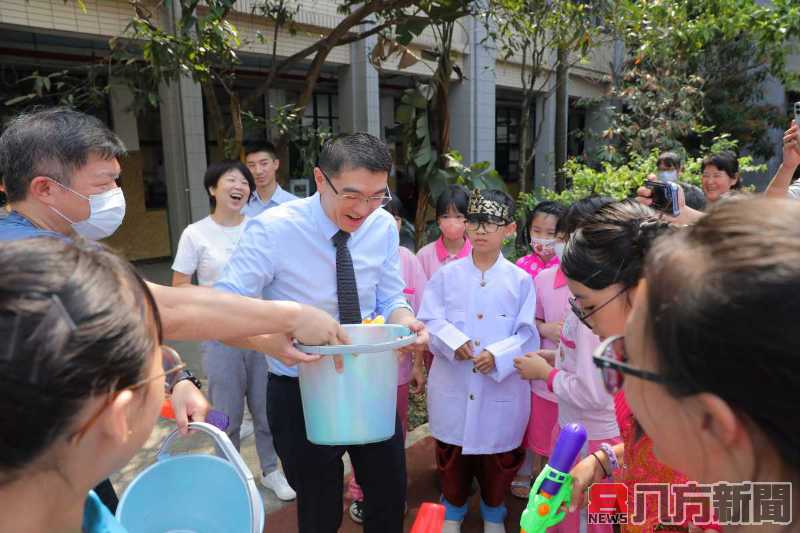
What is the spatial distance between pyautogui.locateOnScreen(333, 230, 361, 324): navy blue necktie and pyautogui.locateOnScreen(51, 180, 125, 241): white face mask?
2.61ft

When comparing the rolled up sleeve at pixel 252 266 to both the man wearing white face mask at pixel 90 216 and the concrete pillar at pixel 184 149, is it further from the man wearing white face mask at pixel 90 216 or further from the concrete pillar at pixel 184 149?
the concrete pillar at pixel 184 149

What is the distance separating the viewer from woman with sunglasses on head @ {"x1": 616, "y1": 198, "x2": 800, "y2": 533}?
26.1 inches

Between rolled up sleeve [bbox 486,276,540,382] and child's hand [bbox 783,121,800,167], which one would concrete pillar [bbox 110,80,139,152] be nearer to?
rolled up sleeve [bbox 486,276,540,382]

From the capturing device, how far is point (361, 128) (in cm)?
894

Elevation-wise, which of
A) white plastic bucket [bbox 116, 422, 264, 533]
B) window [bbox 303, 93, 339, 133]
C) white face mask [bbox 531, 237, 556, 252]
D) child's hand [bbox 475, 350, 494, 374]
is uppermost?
window [bbox 303, 93, 339, 133]

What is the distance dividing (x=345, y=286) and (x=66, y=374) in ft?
4.85

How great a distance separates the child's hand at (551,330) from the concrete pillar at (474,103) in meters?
7.91

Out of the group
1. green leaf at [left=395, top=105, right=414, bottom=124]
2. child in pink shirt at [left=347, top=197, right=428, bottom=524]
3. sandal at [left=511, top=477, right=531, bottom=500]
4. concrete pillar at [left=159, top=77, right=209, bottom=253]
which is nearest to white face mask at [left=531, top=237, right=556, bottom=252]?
child in pink shirt at [left=347, top=197, right=428, bottom=524]

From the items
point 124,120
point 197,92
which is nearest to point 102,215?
point 197,92

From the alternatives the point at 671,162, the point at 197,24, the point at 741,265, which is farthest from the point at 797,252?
the point at 671,162

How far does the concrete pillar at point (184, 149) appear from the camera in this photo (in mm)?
6812

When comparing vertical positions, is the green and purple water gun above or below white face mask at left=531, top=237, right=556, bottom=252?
below

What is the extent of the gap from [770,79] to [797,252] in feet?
54.1

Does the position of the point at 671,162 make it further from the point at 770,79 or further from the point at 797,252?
the point at 770,79
